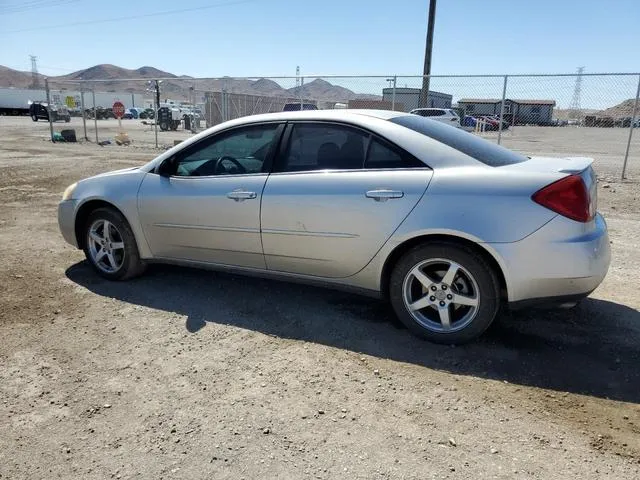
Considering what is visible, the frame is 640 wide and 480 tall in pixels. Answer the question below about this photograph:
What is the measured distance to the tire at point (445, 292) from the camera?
10.8ft

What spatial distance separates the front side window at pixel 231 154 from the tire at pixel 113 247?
0.79 meters

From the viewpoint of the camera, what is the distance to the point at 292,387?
300cm

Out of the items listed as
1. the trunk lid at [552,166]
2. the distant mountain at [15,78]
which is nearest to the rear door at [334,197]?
the trunk lid at [552,166]

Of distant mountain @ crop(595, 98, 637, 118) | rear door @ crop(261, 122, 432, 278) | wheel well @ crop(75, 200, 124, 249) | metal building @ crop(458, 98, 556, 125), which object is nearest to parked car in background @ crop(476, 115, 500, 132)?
metal building @ crop(458, 98, 556, 125)

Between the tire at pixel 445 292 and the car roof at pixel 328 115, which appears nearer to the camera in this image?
the tire at pixel 445 292

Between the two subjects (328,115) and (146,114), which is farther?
(146,114)

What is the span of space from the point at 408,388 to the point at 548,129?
30946 mm

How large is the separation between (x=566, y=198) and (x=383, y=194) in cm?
113

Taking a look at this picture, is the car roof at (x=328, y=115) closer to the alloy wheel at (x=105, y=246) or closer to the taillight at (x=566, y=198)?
the taillight at (x=566, y=198)

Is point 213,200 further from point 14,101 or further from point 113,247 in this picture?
point 14,101

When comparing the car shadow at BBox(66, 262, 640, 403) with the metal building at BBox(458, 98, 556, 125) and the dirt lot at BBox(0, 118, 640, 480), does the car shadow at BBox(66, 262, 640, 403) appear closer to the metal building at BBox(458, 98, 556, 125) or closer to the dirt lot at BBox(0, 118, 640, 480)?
the dirt lot at BBox(0, 118, 640, 480)

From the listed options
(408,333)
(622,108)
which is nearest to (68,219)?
(408,333)

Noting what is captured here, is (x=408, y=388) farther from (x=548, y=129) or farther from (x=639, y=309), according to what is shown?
(x=548, y=129)

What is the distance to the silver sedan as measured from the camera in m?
3.17
